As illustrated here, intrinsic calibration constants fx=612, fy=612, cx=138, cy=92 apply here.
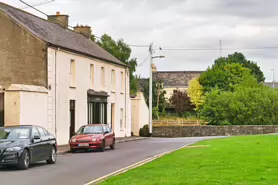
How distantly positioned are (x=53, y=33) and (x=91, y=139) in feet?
39.4

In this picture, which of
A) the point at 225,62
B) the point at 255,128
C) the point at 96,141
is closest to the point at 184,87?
the point at 225,62

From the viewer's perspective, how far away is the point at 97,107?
46.6m

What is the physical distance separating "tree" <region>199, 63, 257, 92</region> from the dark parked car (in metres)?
72.6

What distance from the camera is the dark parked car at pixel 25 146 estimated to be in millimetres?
20406

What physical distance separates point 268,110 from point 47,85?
39276 mm

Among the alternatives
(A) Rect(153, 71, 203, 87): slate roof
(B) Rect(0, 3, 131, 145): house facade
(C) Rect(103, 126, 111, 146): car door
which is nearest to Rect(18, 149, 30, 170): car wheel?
(B) Rect(0, 3, 131, 145): house facade

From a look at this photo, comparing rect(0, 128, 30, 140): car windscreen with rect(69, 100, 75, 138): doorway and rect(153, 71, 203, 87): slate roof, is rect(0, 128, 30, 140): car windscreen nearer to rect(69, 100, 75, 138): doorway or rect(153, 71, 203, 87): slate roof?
rect(69, 100, 75, 138): doorway

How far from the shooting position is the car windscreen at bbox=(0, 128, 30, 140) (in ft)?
71.3

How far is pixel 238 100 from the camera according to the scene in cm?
7100

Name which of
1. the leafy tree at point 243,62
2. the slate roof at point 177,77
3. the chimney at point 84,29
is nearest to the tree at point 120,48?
the chimney at point 84,29

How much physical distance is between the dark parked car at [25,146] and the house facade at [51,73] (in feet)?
29.9

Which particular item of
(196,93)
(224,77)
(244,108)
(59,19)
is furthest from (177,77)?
(59,19)

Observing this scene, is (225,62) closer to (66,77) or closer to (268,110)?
(268,110)

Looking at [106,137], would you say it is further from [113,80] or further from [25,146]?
[113,80]
